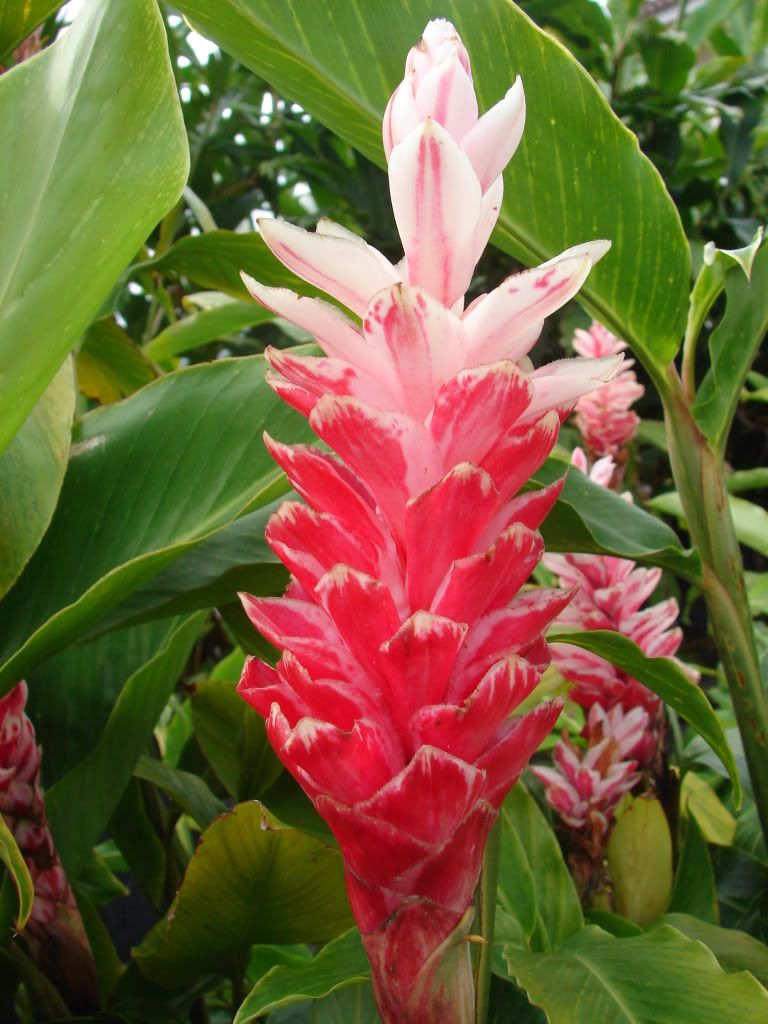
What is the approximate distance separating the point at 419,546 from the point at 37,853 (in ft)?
1.21

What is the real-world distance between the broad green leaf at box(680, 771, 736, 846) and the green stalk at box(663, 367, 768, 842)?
250mm

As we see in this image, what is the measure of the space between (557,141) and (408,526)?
0.37 metres

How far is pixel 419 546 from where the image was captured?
1.03 feet

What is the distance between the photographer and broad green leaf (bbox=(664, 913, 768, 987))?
552mm

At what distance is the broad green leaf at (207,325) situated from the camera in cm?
105

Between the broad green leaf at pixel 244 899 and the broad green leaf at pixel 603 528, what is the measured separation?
23 centimetres

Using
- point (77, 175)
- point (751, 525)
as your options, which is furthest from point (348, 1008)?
point (751, 525)

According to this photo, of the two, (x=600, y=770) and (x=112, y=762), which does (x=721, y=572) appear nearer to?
(x=600, y=770)

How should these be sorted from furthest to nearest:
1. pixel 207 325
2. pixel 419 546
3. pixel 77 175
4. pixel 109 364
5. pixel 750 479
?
pixel 750 479, pixel 207 325, pixel 109 364, pixel 77 175, pixel 419 546

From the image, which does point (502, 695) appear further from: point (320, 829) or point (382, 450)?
point (320, 829)

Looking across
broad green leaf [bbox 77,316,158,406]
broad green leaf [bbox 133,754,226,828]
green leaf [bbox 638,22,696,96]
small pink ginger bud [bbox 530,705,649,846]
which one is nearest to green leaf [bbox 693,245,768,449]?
small pink ginger bud [bbox 530,705,649,846]

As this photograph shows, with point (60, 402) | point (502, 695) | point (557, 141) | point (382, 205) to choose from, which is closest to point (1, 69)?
point (60, 402)

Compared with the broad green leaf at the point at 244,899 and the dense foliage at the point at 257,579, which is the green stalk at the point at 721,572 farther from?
the broad green leaf at the point at 244,899

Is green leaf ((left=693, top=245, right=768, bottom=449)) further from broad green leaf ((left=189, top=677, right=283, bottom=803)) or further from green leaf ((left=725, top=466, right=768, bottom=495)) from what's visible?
green leaf ((left=725, top=466, right=768, bottom=495))
